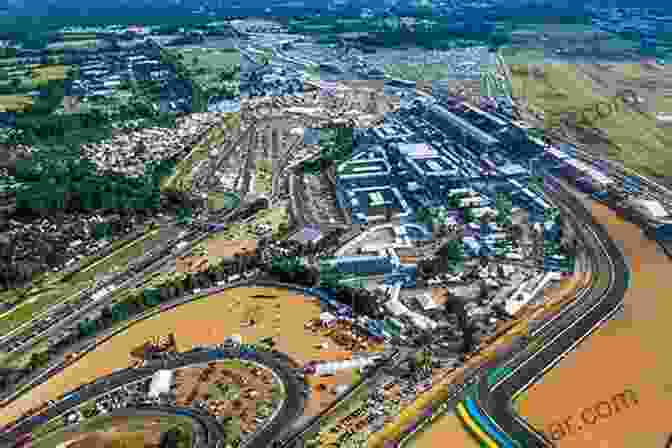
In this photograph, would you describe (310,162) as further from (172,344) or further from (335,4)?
(335,4)

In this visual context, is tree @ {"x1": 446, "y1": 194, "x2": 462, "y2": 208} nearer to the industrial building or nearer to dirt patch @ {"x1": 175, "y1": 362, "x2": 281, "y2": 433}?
the industrial building

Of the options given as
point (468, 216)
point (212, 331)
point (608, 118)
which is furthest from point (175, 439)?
point (608, 118)

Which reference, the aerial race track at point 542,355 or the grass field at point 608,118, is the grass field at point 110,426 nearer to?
the aerial race track at point 542,355

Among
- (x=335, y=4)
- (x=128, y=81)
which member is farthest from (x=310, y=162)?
(x=335, y=4)

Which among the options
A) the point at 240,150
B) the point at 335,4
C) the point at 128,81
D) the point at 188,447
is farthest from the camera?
the point at 335,4

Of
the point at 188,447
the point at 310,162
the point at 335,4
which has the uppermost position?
the point at 335,4

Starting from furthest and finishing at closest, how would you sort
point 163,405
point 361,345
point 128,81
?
point 128,81, point 361,345, point 163,405
